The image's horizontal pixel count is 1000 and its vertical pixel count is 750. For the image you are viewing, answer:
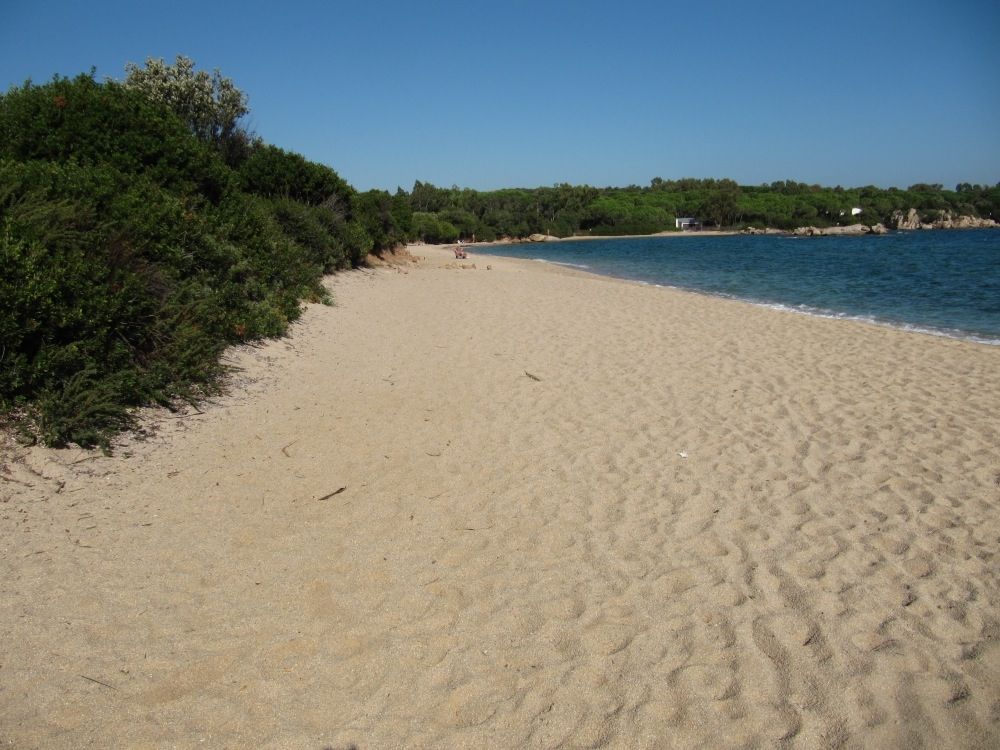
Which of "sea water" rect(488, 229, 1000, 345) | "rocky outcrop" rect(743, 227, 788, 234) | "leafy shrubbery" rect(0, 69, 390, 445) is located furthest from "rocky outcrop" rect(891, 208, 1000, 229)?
"leafy shrubbery" rect(0, 69, 390, 445)

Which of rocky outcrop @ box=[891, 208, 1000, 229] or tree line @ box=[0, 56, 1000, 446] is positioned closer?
tree line @ box=[0, 56, 1000, 446]

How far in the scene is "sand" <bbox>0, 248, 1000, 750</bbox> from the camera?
2715mm

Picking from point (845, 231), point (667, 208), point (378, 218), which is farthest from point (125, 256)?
point (667, 208)

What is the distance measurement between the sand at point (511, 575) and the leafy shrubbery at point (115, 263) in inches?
21.9

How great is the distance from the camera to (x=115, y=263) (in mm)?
6129

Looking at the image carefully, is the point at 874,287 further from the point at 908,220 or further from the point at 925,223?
the point at 925,223

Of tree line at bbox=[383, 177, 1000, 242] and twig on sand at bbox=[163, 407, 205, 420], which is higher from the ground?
tree line at bbox=[383, 177, 1000, 242]

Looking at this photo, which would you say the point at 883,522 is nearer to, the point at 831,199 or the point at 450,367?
the point at 450,367

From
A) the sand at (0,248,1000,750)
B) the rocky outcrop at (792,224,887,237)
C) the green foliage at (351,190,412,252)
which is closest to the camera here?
the sand at (0,248,1000,750)

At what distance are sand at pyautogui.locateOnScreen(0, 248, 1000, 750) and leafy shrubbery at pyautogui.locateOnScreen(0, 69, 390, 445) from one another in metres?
0.56

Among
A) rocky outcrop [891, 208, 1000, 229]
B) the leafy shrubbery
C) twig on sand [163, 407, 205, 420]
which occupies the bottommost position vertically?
twig on sand [163, 407, 205, 420]

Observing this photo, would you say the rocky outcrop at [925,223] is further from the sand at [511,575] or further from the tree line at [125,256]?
the sand at [511,575]

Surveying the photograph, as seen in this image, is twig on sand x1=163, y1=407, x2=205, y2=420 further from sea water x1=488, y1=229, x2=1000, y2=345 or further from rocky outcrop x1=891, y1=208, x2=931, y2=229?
rocky outcrop x1=891, y1=208, x2=931, y2=229

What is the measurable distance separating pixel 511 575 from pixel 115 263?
509cm
